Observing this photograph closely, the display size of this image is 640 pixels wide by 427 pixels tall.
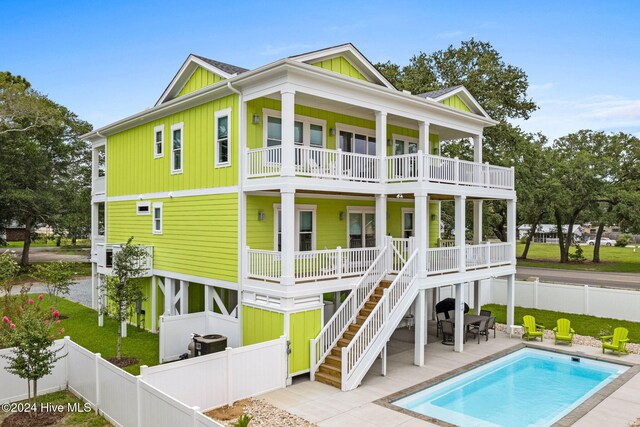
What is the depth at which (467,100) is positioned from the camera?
18.9 m

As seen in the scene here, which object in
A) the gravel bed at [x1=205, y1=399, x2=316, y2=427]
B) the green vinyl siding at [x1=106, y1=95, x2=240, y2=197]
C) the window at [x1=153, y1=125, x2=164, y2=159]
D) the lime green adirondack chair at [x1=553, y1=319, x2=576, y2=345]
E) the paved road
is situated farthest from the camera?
the paved road

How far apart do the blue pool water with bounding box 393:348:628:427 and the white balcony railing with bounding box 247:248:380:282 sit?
3952mm

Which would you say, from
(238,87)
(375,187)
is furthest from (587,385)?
(238,87)

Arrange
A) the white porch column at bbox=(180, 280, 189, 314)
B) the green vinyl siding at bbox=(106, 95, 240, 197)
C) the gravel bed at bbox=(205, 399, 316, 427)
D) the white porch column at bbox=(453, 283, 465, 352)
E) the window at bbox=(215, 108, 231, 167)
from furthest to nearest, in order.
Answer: the white porch column at bbox=(180, 280, 189, 314) < the white porch column at bbox=(453, 283, 465, 352) < the green vinyl siding at bbox=(106, 95, 240, 197) < the window at bbox=(215, 108, 231, 167) < the gravel bed at bbox=(205, 399, 316, 427)

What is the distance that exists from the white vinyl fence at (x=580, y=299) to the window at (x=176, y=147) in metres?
17.2

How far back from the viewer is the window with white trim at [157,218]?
57.5ft

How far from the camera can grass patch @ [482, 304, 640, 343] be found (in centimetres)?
1735

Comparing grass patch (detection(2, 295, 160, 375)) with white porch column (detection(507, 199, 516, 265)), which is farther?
white porch column (detection(507, 199, 516, 265))

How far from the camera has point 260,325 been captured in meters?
12.7

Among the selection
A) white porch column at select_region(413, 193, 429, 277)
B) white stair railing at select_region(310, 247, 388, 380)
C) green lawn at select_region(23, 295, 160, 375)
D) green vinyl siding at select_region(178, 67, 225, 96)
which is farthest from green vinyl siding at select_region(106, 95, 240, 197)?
white porch column at select_region(413, 193, 429, 277)

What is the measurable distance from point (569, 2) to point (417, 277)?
560 inches

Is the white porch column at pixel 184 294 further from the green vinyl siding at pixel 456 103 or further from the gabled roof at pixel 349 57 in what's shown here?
the green vinyl siding at pixel 456 103

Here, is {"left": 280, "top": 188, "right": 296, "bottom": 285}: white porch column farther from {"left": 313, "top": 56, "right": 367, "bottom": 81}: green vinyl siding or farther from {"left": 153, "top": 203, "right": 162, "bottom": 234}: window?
{"left": 153, "top": 203, "right": 162, "bottom": 234}: window

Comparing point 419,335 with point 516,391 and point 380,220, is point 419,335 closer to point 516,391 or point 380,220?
point 516,391
